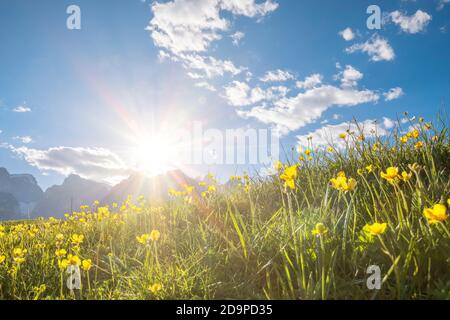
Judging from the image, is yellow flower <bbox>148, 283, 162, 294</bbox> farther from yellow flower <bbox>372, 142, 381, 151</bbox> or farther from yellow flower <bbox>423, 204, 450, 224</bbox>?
yellow flower <bbox>372, 142, 381, 151</bbox>

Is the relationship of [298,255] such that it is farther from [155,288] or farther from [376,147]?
[376,147]

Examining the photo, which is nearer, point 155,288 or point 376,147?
point 155,288

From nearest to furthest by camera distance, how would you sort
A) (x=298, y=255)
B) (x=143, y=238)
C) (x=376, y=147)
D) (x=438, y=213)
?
(x=438, y=213) < (x=298, y=255) < (x=143, y=238) < (x=376, y=147)

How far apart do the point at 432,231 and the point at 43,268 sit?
3.97 metres

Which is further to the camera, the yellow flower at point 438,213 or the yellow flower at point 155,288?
the yellow flower at point 155,288

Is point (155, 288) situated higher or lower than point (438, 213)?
lower

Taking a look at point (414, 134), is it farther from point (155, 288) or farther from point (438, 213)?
point (155, 288)
